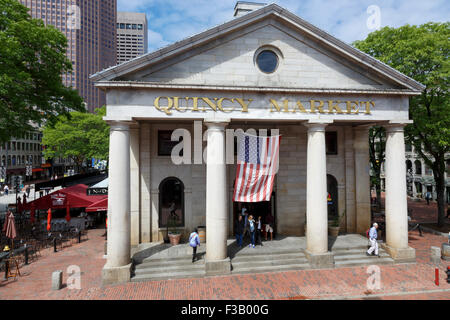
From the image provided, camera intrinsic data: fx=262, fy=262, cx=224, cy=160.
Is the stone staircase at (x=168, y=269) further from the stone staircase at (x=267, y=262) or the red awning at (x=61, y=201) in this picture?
the red awning at (x=61, y=201)

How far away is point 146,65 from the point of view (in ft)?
38.9

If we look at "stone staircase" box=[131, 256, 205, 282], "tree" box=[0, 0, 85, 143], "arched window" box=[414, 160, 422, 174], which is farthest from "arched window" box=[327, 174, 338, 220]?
"arched window" box=[414, 160, 422, 174]

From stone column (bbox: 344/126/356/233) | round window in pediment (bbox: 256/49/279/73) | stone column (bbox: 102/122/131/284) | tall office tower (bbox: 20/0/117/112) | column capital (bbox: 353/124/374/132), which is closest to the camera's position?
stone column (bbox: 102/122/131/284)

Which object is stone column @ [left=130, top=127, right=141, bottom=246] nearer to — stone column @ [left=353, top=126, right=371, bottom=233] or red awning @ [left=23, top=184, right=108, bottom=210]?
red awning @ [left=23, top=184, right=108, bottom=210]

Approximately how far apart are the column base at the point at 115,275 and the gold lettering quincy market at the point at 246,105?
710cm

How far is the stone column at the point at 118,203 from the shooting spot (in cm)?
1134

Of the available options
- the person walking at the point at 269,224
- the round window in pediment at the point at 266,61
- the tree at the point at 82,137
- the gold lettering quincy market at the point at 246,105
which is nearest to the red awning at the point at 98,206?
the gold lettering quincy market at the point at 246,105

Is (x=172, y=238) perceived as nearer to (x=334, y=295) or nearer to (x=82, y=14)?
(x=334, y=295)

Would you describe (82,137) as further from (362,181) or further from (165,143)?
(362,181)

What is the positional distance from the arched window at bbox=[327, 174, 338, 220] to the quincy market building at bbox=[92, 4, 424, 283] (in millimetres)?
3035

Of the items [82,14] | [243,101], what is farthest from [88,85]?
[243,101]

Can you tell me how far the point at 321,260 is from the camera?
12.6 metres

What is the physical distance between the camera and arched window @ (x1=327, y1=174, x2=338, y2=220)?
16.9 meters
